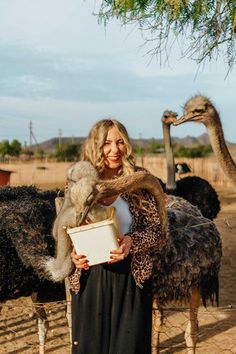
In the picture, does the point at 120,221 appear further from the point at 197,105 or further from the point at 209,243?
the point at 197,105

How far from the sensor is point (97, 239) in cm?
200

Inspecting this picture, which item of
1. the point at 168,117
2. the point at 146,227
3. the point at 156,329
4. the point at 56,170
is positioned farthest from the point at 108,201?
the point at 56,170

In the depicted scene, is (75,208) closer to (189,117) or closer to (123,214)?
(123,214)

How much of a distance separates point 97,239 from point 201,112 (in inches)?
130

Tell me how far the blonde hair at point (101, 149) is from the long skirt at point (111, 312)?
30 centimetres

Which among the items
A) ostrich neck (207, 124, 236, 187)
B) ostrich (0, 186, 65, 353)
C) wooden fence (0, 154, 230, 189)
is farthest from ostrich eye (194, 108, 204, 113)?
wooden fence (0, 154, 230, 189)

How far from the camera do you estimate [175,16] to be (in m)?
4.40

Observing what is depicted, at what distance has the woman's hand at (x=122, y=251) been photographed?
206 cm

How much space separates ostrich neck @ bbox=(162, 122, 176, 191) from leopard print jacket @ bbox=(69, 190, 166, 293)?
15.7ft

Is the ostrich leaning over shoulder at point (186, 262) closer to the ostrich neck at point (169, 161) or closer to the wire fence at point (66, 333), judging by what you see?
the wire fence at point (66, 333)

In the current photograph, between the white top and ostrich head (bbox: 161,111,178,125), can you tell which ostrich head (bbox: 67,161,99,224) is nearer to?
the white top

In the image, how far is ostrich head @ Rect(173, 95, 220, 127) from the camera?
5059 millimetres

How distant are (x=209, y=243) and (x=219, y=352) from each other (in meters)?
1.13

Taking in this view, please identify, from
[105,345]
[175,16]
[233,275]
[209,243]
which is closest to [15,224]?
[209,243]
